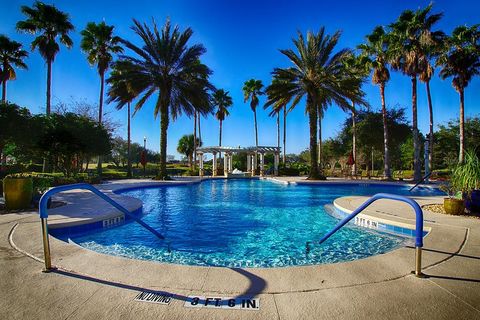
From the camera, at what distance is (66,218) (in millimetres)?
6363

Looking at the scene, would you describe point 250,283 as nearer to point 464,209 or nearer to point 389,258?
point 389,258

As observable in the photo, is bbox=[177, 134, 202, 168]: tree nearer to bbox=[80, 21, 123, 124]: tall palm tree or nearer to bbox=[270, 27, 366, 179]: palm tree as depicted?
bbox=[80, 21, 123, 124]: tall palm tree

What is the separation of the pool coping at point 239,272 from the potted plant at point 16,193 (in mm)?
4433

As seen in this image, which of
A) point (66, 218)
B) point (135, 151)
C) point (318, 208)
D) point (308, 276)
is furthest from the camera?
point (135, 151)

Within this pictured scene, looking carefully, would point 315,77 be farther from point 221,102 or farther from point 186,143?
point 186,143

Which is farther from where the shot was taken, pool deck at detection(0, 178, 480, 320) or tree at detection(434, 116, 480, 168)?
tree at detection(434, 116, 480, 168)

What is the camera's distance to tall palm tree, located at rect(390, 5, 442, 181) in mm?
19188

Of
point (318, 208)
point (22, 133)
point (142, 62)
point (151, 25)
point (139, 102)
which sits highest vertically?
point (151, 25)

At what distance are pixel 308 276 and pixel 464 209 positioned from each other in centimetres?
654

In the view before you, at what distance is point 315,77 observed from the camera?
20688 millimetres

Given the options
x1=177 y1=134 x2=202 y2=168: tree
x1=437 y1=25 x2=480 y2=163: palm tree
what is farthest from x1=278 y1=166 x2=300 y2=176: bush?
x1=177 y1=134 x2=202 y2=168: tree

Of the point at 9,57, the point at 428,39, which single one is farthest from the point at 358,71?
the point at 9,57

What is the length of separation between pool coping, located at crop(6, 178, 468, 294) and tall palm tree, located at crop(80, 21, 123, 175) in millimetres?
21199

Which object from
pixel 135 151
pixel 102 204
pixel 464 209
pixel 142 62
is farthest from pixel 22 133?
pixel 135 151
